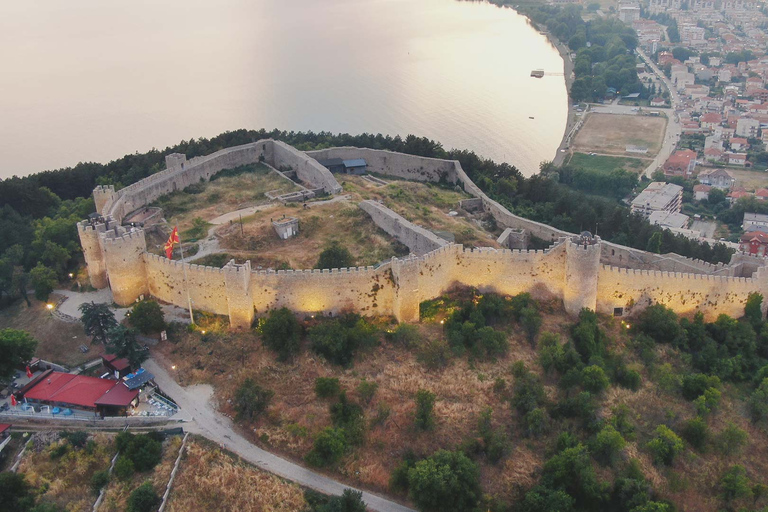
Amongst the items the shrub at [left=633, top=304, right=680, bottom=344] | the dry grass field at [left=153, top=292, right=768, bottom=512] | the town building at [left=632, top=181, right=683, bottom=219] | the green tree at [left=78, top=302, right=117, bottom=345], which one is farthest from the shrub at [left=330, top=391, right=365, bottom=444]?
the town building at [left=632, top=181, right=683, bottom=219]

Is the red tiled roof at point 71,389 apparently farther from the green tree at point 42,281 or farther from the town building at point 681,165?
the town building at point 681,165

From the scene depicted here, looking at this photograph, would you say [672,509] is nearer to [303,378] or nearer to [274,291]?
[303,378]

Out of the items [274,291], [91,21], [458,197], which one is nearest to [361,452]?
[274,291]

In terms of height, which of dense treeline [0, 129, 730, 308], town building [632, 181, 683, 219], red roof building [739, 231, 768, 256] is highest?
dense treeline [0, 129, 730, 308]

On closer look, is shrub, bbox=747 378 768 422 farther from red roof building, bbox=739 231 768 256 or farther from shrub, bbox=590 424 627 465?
red roof building, bbox=739 231 768 256

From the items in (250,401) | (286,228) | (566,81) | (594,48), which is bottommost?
(566,81)

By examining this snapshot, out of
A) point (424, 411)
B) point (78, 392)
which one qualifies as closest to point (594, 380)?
point (424, 411)

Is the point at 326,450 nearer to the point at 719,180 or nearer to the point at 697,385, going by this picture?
the point at 697,385
